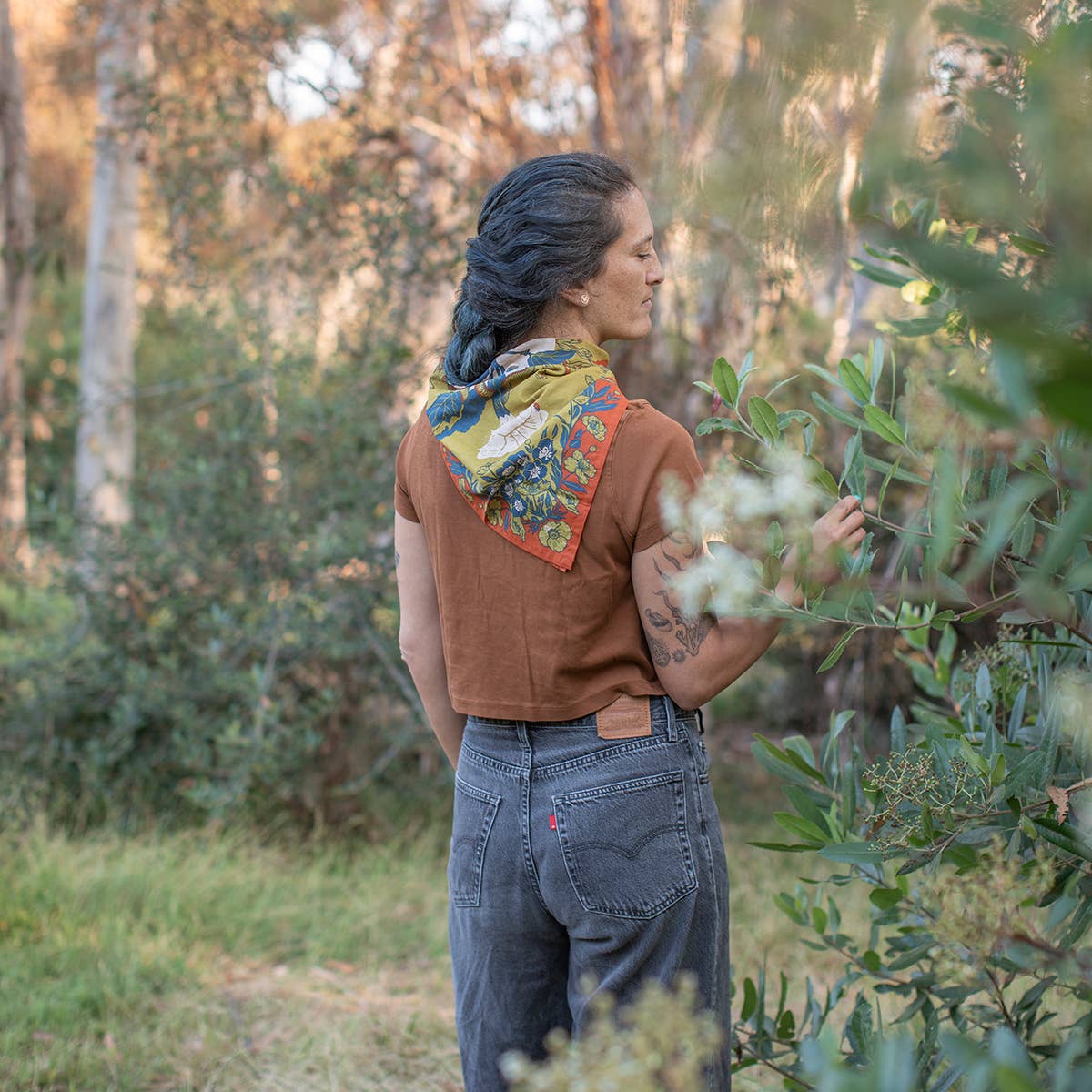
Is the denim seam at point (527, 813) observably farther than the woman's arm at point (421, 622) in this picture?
No

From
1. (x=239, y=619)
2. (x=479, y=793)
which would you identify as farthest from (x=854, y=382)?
(x=239, y=619)

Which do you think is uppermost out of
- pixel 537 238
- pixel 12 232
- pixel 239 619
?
pixel 12 232

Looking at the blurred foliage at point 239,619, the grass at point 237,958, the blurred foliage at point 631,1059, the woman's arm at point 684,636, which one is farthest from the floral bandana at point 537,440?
the blurred foliage at point 239,619

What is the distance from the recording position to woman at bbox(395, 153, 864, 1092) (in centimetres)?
171

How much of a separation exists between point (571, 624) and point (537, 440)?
285 millimetres

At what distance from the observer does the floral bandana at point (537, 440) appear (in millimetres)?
1696

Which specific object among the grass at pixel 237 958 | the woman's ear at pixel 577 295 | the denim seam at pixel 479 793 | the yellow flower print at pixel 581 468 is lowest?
the grass at pixel 237 958

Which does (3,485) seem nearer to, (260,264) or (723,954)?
(260,264)

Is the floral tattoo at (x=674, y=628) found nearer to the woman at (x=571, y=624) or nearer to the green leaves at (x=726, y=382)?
the woman at (x=571, y=624)

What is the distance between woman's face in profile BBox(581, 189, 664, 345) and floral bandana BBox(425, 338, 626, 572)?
56 millimetres

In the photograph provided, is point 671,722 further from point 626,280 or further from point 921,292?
point 921,292

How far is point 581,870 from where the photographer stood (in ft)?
5.75

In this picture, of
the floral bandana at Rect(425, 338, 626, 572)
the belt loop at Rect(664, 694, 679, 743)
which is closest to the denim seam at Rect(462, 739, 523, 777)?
the belt loop at Rect(664, 694, 679, 743)

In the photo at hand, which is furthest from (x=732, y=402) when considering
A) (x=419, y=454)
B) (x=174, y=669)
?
(x=174, y=669)
